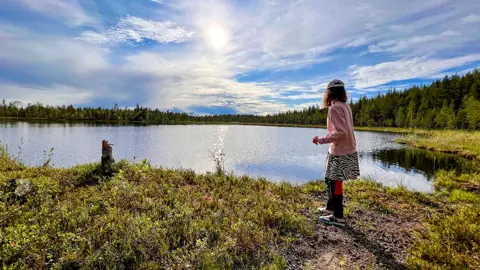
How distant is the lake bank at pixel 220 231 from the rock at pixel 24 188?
0.56 ft

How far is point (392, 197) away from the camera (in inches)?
278

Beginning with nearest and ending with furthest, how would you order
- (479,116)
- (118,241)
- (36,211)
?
(118,241), (36,211), (479,116)

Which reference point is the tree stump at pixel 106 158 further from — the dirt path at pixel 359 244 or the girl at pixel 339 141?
the girl at pixel 339 141

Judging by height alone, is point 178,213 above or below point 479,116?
below

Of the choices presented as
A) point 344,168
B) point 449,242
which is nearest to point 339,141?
point 344,168

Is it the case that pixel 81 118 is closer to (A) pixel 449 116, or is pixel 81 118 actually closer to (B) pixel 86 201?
(B) pixel 86 201

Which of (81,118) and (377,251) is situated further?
(81,118)

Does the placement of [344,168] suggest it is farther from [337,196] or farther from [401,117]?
[401,117]

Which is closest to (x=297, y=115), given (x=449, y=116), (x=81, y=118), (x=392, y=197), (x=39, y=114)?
(x=449, y=116)

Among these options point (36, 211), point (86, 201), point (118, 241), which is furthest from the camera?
point (86, 201)

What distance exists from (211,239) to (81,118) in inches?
5226

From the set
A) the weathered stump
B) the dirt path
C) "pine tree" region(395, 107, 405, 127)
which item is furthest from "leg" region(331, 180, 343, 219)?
"pine tree" region(395, 107, 405, 127)

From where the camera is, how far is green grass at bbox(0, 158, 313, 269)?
330cm

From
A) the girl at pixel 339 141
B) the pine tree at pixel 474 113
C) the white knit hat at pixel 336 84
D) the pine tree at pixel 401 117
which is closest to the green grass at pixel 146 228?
the girl at pixel 339 141
